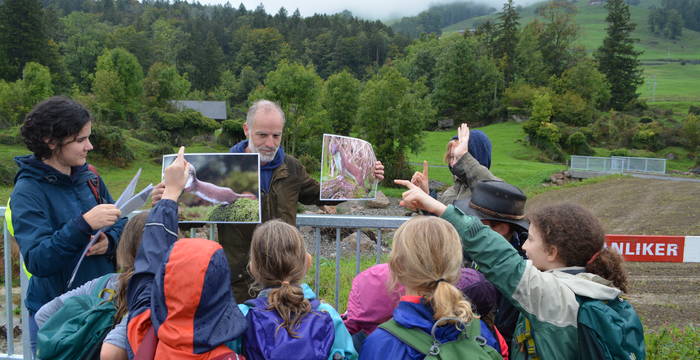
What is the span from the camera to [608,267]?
8.06 feet

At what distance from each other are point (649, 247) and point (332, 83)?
1855 inches

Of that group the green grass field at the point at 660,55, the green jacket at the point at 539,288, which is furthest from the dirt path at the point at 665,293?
the green grass field at the point at 660,55

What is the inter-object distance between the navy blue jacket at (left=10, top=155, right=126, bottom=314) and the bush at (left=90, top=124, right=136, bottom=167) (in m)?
31.1

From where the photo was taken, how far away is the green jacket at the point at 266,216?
11.6 feet

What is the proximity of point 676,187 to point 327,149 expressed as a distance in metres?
31.5

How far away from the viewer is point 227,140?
48719 millimetres

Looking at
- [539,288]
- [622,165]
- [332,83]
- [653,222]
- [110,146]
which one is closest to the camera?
[539,288]

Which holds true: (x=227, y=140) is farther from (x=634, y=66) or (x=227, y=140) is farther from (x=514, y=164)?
(x=634, y=66)

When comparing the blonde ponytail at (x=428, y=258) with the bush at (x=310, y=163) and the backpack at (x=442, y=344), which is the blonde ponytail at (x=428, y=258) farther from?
the bush at (x=310, y=163)

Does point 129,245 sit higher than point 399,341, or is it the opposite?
point 129,245

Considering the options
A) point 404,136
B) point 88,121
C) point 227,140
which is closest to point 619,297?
point 88,121

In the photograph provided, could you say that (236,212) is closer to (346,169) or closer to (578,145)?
(346,169)

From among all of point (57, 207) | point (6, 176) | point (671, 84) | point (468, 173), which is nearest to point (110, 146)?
point (6, 176)

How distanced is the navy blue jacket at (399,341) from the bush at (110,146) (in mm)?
32744
